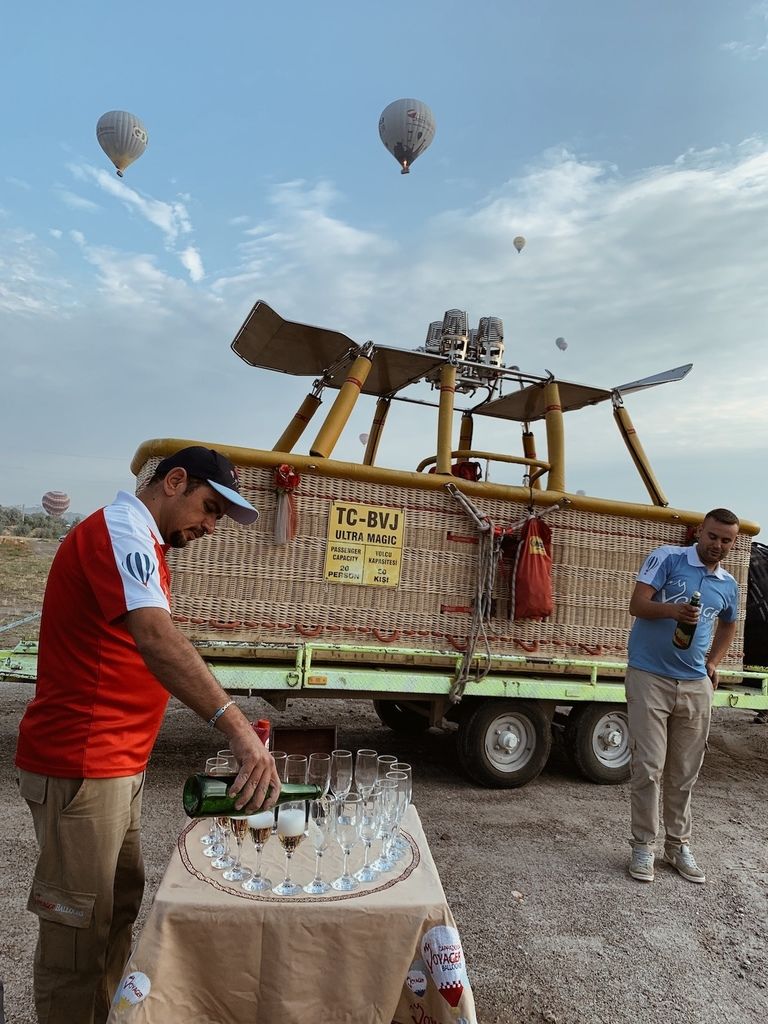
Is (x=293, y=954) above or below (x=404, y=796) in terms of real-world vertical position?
below

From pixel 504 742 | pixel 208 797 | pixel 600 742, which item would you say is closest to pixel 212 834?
pixel 208 797

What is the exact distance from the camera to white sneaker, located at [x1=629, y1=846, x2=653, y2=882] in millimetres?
4359

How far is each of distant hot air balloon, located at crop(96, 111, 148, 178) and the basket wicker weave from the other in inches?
358

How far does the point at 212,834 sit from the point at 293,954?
0.52 m

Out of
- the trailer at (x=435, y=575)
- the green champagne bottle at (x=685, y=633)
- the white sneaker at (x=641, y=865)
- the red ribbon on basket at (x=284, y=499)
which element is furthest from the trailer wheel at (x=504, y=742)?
the red ribbon on basket at (x=284, y=499)

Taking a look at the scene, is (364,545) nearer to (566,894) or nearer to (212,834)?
(566,894)

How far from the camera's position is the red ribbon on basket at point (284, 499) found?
523 centimetres

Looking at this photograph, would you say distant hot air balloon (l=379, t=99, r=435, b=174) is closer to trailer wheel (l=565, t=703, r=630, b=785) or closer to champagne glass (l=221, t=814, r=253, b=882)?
trailer wheel (l=565, t=703, r=630, b=785)

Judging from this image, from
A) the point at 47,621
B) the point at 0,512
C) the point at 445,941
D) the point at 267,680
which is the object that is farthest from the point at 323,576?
the point at 0,512

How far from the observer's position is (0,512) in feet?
119

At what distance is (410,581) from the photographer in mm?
5680

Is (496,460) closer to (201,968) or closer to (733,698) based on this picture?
(733,698)

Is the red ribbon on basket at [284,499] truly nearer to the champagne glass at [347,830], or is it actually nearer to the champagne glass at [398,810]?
the champagne glass at [398,810]

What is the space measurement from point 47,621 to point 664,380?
19.5ft
